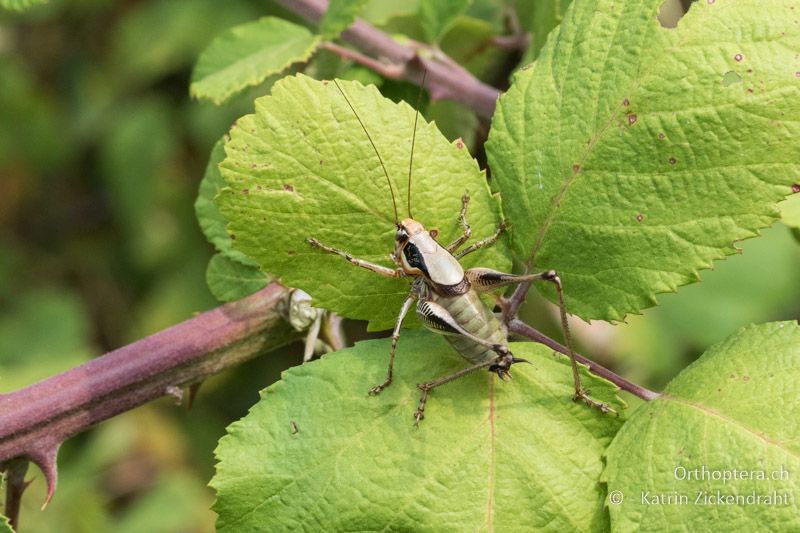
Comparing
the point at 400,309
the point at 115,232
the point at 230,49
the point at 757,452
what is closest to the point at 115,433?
the point at 115,232

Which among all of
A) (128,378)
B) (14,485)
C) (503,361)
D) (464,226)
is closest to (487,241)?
(464,226)

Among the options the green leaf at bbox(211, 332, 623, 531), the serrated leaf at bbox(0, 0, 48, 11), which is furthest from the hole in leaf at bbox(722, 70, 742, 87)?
the serrated leaf at bbox(0, 0, 48, 11)

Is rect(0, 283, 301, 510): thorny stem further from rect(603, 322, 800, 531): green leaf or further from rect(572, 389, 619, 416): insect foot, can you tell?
rect(603, 322, 800, 531): green leaf

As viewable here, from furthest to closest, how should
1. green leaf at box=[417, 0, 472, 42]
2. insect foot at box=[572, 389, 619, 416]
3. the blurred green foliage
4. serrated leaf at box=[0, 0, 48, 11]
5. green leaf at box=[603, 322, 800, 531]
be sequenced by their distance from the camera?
the blurred green foliage → green leaf at box=[417, 0, 472, 42] → serrated leaf at box=[0, 0, 48, 11] → insect foot at box=[572, 389, 619, 416] → green leaf at box=[603, 322, 800, 531]

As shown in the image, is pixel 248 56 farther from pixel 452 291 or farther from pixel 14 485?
pixel 14 485

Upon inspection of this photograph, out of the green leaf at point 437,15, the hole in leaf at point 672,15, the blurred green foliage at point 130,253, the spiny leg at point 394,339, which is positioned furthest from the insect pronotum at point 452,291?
the blurred green foliage at point 130,253

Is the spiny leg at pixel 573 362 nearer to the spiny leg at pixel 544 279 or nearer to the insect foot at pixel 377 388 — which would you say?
the spiny leg at pixel 544 279
